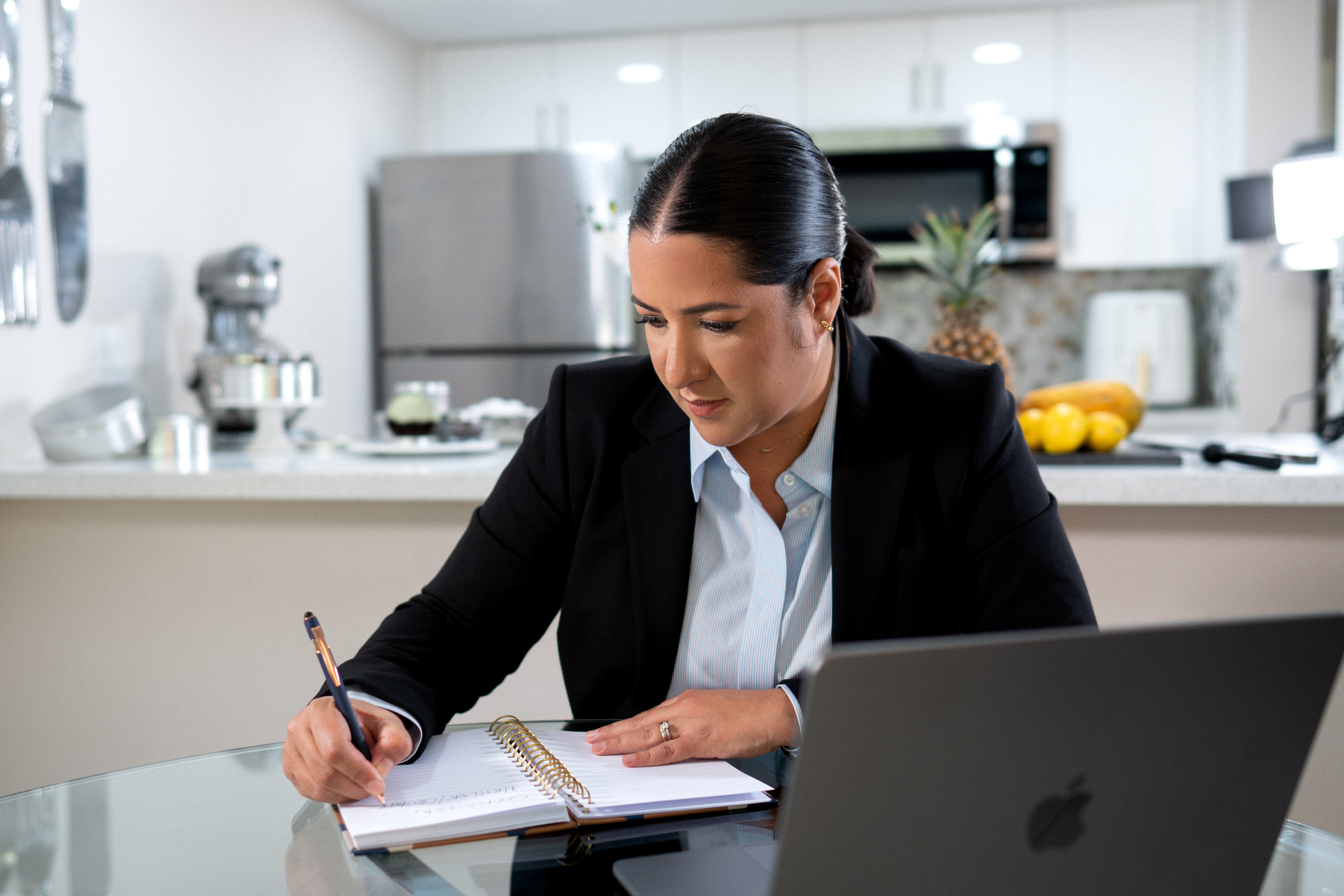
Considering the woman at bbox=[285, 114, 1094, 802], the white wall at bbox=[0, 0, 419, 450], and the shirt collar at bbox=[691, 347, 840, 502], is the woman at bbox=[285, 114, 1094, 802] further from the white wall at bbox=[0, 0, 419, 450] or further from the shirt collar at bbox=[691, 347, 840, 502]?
the white wall at bbox=[0, 0, 419, 450]

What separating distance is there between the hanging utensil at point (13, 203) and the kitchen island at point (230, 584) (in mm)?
322

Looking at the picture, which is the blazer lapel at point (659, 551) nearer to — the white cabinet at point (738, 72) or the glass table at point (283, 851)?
the glass table at point (283, 851)

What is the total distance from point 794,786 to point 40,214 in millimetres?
2177

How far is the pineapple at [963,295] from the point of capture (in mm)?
1876

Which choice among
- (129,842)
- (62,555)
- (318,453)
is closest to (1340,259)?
(318,453)

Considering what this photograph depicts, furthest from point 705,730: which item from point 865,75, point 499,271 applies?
point 865,75

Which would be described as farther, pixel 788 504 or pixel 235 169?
pixel 235 169

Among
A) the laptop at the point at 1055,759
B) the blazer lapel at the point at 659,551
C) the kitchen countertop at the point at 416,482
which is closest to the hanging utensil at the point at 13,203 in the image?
the kitchen countertop at the point at 416,482

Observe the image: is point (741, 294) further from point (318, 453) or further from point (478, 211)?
point (478, 211)

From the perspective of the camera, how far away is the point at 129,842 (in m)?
0.82

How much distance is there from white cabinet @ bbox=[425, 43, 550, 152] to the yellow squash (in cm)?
277

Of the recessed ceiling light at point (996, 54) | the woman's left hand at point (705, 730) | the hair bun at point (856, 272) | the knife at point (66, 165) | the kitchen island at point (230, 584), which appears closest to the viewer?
the woman's left hand at point (705, 730)

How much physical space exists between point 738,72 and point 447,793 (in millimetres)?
3627

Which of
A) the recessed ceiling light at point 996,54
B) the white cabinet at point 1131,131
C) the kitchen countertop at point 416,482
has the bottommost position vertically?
the kitchen countertop at point 416,482
